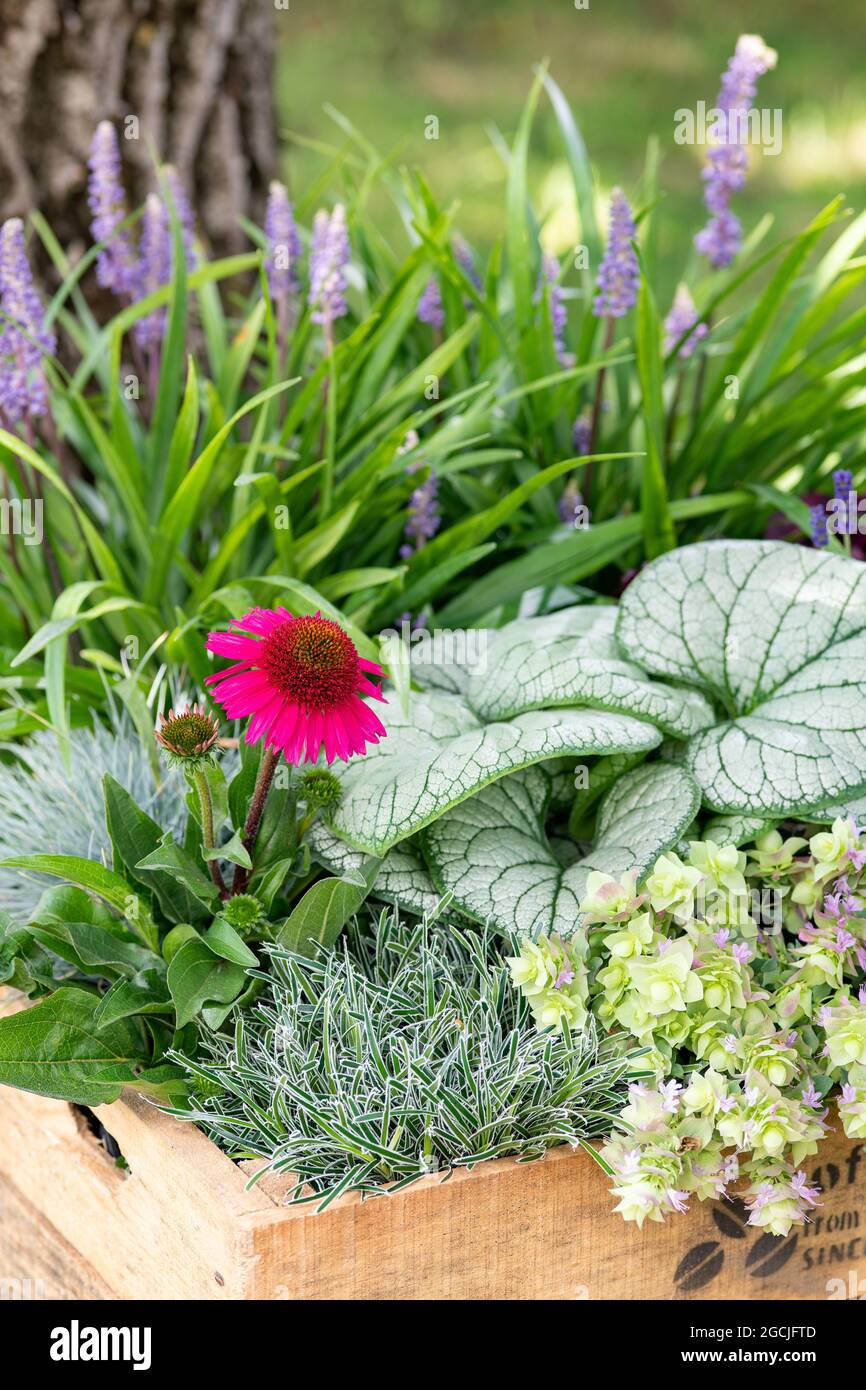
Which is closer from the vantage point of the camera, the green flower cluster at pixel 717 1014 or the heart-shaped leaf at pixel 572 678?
the green flower cluster at pixel 717 1014

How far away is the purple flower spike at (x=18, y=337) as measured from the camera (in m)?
1.66

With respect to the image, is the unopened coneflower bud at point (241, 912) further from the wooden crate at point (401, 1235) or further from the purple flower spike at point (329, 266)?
the purple flower spike at point (329, 266)

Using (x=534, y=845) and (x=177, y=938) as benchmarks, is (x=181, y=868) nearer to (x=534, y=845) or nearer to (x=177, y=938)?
(x=177, y=938)

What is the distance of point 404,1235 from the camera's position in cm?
121

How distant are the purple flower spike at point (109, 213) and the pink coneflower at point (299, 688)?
0.95 m

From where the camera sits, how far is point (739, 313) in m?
2.09

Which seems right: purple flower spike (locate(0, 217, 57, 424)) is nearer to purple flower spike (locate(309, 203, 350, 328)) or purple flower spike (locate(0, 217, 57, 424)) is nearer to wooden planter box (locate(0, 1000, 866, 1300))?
purple flower spike (locate(309, 203, 350, 328))

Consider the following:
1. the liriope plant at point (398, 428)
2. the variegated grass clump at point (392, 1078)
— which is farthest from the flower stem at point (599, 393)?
the variegated grass clump at point (392, 1078)

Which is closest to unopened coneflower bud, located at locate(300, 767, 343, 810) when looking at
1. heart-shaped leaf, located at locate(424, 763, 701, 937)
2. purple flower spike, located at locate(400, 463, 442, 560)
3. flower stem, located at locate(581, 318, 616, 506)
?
heart-shaped leaf, located at locate(424, 763, 701, 937)

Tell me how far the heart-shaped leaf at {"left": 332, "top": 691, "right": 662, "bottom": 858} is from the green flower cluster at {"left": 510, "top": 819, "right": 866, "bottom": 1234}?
5.0 inches

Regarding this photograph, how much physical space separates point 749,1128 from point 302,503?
1.01 meters

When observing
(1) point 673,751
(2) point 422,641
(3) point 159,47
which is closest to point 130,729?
(2) point 422,641

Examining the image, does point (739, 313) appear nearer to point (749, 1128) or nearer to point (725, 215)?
point (725, 215)

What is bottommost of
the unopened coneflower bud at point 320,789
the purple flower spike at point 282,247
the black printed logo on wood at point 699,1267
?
the black printed logo on wood at point 699,1267
